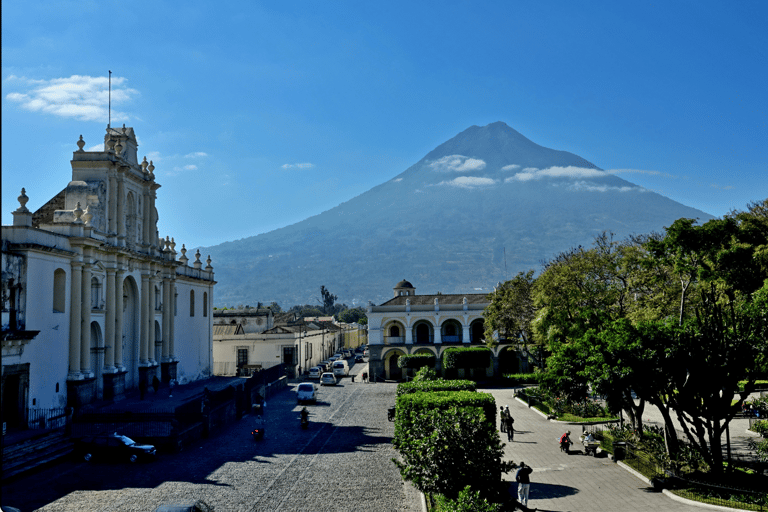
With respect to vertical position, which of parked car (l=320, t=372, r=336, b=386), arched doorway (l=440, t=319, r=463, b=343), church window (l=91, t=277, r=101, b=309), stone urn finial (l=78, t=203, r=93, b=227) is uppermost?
stone urn finial (l=78, t=203, r=93, b=227)

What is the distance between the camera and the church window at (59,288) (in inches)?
1101

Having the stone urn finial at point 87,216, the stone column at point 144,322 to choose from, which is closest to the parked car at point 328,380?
the stone column at point 144,322

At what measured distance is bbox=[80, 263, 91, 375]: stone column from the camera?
29.4 meters

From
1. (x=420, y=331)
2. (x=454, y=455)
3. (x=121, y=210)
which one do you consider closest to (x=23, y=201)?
(x=121, y=210)

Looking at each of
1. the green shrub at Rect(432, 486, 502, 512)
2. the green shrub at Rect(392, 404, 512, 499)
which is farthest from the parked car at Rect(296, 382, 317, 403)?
the green shrub at Rect(432, 486, 502, 512)

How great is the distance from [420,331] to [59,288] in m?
36.2

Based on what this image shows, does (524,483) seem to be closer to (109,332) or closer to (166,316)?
(109,332)

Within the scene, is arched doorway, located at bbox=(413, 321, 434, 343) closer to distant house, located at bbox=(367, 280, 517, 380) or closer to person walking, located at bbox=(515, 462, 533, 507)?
distant house, located at bbox=(367, 280, 517, 380)

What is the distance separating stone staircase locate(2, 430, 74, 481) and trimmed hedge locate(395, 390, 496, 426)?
12.4m

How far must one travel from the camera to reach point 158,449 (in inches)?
950

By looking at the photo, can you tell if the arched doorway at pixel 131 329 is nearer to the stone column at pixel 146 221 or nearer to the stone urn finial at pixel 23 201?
the stone column at pixel 146 221

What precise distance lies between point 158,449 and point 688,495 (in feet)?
60.8

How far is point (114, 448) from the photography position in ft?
74.3

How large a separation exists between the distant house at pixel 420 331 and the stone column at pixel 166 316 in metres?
19.7
